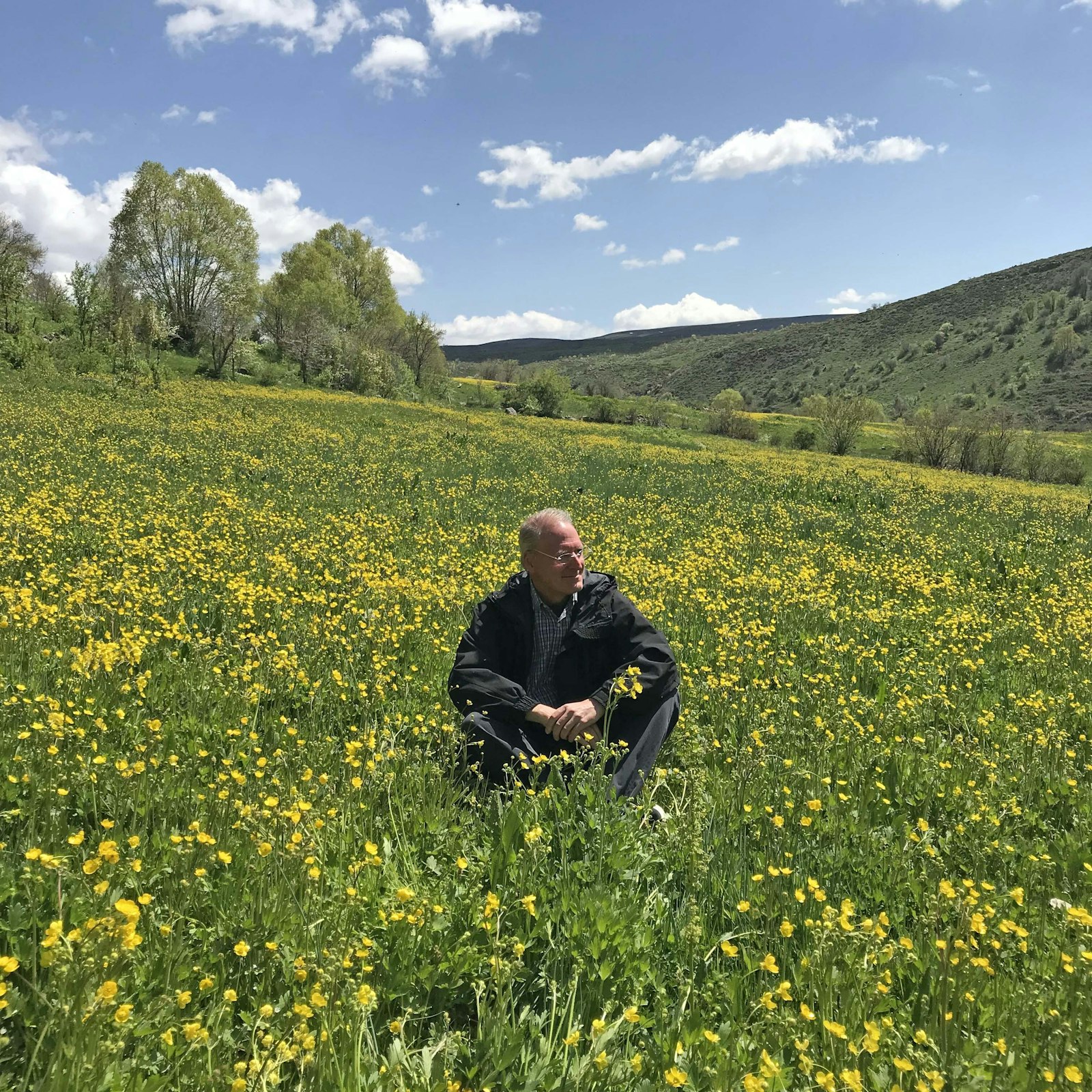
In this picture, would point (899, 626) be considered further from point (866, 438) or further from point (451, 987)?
point (866, 438)

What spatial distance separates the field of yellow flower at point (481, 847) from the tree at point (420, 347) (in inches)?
2419

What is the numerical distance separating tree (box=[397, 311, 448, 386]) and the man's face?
64.3 m

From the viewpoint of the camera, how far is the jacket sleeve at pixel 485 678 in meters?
3.97

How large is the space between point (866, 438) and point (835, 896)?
53536 mm

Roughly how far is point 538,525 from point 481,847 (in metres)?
1.79

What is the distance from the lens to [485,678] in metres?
4.05

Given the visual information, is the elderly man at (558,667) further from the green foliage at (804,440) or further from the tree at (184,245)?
the green foliage at (804,440)

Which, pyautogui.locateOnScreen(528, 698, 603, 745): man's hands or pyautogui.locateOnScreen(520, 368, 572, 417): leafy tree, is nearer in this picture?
pyautogui.locateOnScreen(528, 698, 603, 745): man's hands

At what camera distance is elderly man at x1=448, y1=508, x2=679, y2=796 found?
12.8ft

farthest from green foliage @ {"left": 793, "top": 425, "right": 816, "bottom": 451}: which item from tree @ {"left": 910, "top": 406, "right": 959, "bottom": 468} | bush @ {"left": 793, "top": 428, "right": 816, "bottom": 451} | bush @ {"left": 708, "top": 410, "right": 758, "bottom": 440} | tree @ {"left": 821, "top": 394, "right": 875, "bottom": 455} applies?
tree @ {"left": 910, "top": 406, "right": 959, "bottom": 468}

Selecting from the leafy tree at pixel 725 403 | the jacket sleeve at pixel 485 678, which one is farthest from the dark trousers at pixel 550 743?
the leafy tree at pixel 725 403

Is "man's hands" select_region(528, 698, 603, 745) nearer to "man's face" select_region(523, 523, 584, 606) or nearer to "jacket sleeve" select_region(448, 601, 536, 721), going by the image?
"jacket sleeve" select_region(448, 601, 536, 721)

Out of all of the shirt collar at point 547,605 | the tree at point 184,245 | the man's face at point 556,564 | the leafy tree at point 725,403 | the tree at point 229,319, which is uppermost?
the tree at point 184,245

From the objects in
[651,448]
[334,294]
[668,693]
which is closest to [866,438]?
[651,448]
